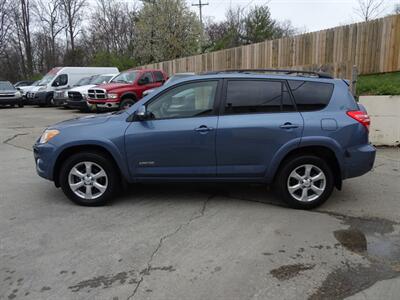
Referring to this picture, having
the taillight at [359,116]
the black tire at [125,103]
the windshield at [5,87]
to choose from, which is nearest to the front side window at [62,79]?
the windshield at [5,87]

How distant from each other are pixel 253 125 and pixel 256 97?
1.32 ft

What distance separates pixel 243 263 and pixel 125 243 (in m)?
1.24

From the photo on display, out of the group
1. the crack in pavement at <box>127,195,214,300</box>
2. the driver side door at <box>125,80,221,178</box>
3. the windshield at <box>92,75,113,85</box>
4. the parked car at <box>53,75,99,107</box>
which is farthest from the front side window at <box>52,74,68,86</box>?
the crack in pavement at <box>127,195,214,300</box>

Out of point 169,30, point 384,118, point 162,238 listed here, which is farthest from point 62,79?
point 162,238

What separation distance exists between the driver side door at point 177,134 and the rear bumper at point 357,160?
64.7 inches

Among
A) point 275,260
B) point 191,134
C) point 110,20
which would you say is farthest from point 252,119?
point 110,20

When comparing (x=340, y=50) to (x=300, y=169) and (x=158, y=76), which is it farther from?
(x=300, y=169)

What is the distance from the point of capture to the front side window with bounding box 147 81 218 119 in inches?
193

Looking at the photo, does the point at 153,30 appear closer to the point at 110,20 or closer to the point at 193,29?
the point at 193,29

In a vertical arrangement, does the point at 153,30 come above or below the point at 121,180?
above

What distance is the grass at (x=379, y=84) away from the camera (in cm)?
870

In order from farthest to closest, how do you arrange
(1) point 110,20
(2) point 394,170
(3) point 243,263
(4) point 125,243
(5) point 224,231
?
(1) point 110,20 < (2) point 394,170 < (5) point 224,231 < (4) point 125,243 < (3) point 243,263

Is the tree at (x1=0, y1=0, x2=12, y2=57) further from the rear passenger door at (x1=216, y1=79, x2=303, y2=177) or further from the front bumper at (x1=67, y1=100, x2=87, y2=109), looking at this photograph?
the rear passenger door at (x1=216, y1=79, x2=303, y2=177)

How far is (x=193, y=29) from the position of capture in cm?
3547
